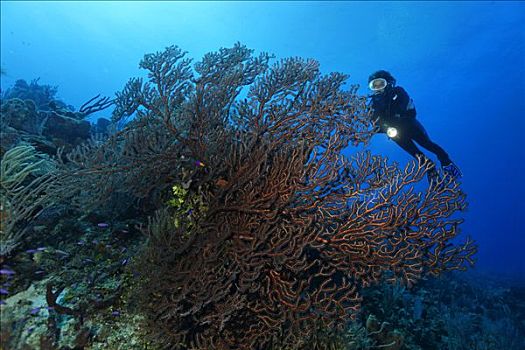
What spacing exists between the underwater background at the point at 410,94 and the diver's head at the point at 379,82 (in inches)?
143

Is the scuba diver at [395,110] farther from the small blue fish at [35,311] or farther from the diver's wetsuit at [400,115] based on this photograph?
the small blue fish at [35,311]

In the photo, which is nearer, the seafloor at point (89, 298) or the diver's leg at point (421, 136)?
the seafloor at point (89, 298)

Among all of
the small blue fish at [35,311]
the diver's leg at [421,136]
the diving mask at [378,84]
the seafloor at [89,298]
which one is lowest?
the small blue fish at [35,311]

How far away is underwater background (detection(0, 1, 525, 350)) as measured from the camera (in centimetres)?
460

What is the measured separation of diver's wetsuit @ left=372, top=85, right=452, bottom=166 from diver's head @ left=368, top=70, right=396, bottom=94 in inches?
8.1

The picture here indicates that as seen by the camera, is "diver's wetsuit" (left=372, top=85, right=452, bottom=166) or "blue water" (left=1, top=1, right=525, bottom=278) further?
"blue water" (left=1, top=1, right=525, bottom=278)

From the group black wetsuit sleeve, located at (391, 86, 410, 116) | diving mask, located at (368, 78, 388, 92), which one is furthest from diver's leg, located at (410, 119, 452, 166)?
diving mask, located at (368, 78, 388, 92)

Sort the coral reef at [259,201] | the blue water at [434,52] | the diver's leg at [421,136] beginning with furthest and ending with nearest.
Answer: the blue water at [434,52] < the diver's leg at [421,136] < the coral reef at [259,201]

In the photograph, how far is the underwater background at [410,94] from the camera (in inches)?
181

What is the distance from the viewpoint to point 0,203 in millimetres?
3715

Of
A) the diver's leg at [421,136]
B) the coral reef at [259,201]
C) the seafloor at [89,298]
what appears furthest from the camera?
the diver's leg at [421,136]

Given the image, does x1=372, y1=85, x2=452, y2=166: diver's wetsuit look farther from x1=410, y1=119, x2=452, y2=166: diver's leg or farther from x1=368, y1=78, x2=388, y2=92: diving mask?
x1=368, y1=78, x2=388, y2=92: diving mask

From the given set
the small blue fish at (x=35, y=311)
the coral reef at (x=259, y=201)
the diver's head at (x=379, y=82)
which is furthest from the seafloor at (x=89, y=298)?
the diver's head at (x=379, y=82)

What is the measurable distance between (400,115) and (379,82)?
1.27 meters
